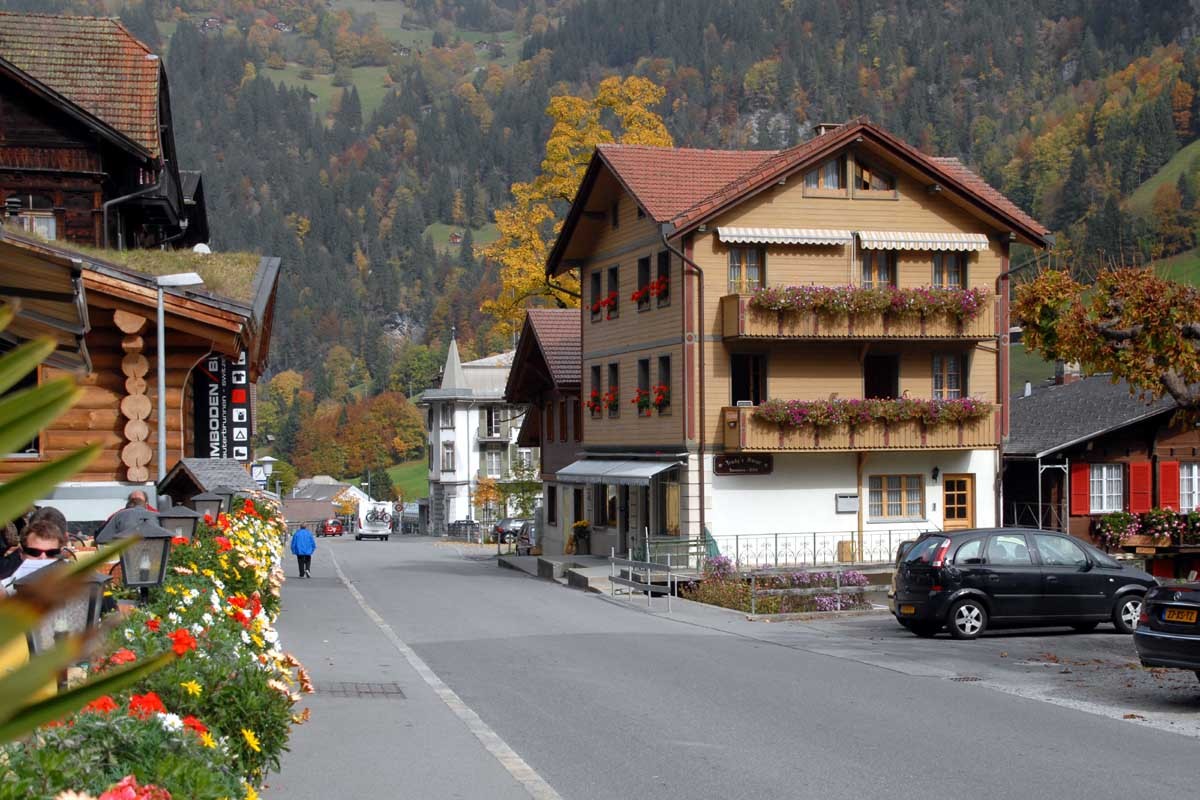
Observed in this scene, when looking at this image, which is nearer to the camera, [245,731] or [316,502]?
[245,731]

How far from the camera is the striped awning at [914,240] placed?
36.6 m

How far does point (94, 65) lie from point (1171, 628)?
92.0ft

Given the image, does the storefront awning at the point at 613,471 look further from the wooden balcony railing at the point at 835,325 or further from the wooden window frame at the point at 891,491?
the wooden window frame at the point at 891,491

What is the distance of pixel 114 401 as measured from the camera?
2123 centimetres

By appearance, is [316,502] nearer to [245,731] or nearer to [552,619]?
[552,619]

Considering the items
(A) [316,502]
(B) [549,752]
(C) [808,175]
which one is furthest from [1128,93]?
(B) [549,752]

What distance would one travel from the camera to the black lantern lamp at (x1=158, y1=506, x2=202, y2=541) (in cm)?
1289

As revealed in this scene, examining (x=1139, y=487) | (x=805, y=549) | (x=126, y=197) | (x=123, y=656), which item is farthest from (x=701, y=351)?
(x=123, y=656)

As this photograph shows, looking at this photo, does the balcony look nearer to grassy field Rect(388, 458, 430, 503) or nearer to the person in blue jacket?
the person in blue jacket

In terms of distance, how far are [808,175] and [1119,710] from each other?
23.9 metres

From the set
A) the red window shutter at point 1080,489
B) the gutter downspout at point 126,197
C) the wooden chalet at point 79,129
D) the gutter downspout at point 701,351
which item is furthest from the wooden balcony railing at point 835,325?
the wooden chalet at point 79,129

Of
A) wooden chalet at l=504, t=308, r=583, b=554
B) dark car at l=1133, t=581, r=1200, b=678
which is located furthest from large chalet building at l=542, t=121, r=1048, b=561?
dark car at l=1133, t=581, r=1200, b=678

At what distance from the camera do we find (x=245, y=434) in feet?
85.6

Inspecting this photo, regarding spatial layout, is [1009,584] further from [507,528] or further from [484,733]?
[507,528]
